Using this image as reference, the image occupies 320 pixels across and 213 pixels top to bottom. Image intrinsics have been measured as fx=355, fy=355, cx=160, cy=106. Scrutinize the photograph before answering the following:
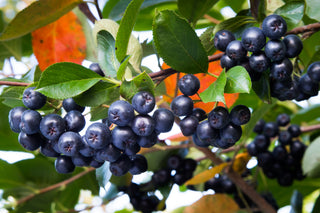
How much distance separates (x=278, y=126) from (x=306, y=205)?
69 cm

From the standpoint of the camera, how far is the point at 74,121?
0.84 metres

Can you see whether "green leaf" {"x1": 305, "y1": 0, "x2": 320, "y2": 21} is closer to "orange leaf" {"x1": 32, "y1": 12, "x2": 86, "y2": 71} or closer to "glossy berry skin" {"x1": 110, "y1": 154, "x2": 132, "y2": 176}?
"glossy berry skin" {"x1": 110, "y1": 154, "x2": 132, "y2": 176}

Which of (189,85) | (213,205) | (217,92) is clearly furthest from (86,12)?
(213,205)

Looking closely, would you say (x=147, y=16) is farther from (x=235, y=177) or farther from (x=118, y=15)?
(x=235, y=177)

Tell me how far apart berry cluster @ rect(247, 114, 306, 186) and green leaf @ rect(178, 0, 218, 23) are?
0.82 metres

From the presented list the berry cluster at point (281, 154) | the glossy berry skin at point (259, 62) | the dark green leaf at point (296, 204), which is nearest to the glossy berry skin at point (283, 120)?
→ the berry cluster at point (281, 154)

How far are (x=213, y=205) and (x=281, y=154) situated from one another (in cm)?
51

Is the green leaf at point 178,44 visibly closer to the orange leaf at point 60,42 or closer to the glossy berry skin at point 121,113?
the glossy berry skin at point 121,113

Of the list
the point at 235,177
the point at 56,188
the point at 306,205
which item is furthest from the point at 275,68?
the point at 306,205

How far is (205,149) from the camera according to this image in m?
1.28

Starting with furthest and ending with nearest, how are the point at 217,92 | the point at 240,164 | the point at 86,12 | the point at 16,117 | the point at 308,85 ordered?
the point at 240,164 < the point at 86,12 < the point at 308,85 < the point at 16,117 < the point at 217,92

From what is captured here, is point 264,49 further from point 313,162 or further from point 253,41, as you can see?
point 313,162

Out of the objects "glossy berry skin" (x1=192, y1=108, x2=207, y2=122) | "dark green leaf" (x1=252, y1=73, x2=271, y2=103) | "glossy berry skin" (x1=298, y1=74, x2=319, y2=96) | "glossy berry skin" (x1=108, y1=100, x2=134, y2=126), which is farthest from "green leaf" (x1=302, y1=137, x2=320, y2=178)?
"glossy berry skin" (x1=108, y1=100, x2=134, y2=126)

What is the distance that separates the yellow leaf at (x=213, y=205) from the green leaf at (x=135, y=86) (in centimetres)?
66
